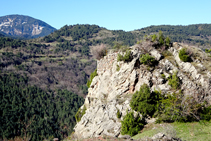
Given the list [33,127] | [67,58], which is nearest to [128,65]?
[33,127]

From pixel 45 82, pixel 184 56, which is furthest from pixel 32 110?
pixel 184 56

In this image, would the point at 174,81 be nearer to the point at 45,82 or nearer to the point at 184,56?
the point at 184,56

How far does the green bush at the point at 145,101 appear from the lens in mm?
16156

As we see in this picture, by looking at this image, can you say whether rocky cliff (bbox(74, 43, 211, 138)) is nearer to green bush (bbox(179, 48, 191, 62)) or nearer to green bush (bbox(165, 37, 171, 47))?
green bush (bbox(179, 48, 191, 62))

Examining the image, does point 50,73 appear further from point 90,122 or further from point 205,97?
point 205,97

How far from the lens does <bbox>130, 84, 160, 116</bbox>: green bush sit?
53.0 feet

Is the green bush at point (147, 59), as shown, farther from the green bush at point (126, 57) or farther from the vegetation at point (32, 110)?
the vegetation at point (32, 110)

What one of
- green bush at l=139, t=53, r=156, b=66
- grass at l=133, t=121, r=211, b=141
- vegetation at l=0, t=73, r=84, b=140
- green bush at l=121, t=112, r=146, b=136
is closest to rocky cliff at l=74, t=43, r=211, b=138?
green bush at l=139, t=53, r=156, b=66

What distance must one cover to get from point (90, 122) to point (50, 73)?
9343cm

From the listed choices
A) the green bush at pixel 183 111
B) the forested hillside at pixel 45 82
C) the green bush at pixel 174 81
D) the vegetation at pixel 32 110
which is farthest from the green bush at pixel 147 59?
the vegetation at pixel 32 110

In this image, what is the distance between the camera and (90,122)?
19.1 m

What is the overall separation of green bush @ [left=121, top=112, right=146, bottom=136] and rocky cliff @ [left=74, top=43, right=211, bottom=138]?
0.77 meters

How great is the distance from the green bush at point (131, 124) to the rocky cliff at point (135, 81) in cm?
77

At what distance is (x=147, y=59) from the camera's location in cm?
1889
